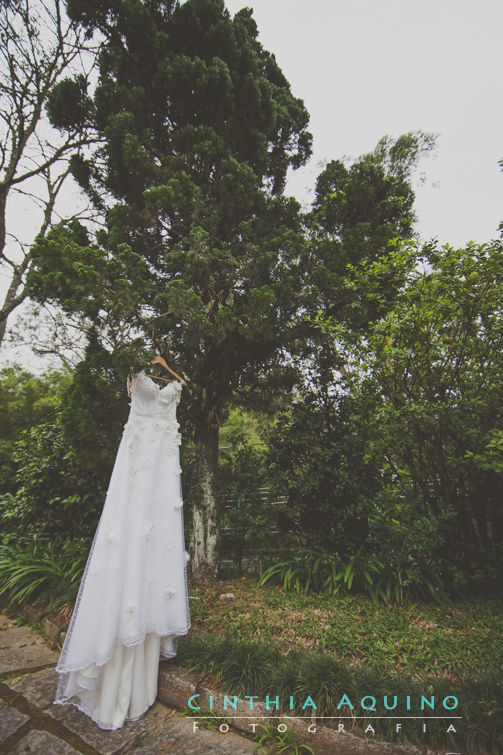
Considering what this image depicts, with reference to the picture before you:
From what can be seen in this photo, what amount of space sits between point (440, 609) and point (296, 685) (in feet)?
5.76

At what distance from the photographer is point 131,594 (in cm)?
183

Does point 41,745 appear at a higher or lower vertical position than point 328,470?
Result: lower

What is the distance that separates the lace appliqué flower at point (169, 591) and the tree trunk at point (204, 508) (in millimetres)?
1768

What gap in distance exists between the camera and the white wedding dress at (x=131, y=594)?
1.71 m

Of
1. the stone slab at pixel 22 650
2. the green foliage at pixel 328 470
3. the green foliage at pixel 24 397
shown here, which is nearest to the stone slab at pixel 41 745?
the stone slab at pixel 22 650

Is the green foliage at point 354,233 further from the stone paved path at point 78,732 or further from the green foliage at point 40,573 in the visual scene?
the green foliage at point 40,573

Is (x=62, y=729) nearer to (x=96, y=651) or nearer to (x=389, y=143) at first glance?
(x=96, y=651)

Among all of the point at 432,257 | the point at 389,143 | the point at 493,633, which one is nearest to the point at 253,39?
the point at 432,257

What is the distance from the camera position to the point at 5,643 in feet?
8.48

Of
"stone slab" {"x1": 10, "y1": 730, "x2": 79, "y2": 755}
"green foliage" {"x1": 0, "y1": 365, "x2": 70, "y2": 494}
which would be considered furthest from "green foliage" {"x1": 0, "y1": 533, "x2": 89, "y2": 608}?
"green foliage" {"x1": 0, "y1": 365, "x2": 70, "y2": 494}

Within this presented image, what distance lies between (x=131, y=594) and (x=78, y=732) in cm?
70

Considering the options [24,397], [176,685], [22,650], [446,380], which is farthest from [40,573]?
[24,397]

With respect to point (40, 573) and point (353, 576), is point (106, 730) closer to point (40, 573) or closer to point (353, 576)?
point (40, 573)

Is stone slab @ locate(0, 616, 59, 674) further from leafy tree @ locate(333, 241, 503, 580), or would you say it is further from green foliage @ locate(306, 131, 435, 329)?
green foliage @ locate(306, 131, 435, 329)
